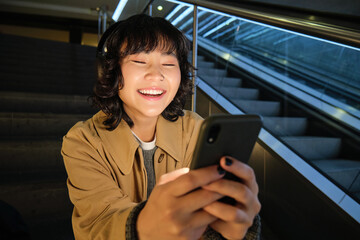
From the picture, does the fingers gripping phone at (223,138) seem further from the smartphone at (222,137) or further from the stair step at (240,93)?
the stair step at (240,93)

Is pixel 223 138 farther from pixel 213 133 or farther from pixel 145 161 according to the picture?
pixel 145 161

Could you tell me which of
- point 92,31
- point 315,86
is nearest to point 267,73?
point 315,86

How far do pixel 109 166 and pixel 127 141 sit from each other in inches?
4.5

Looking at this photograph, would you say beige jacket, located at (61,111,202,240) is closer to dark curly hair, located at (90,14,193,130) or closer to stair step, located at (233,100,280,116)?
dark curly hair, located at (90,14,193,130)

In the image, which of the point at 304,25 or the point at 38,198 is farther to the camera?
the point at 38,198

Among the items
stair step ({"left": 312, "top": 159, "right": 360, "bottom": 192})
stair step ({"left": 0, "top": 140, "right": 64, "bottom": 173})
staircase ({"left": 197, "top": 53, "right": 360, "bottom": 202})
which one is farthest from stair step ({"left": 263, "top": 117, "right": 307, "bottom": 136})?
stair step ({"left": 0, "top": 140, "right": 64, "bottom": 173})

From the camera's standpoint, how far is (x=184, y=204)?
446 millimetres

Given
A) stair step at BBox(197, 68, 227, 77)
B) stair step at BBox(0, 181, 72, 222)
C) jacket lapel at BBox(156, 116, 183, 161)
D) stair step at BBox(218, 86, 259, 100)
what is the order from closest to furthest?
jacket lapel at BBox(156, 116, 183, 161)
stair step at BBox(0, 181, 72, 222)
stair step at BBox(218, 86, 259, 100)
stair step at BBox(197, 68, 227, 77)

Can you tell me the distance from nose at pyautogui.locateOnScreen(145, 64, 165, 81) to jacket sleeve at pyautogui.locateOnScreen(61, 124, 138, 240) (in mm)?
297

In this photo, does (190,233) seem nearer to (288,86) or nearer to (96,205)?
(96,205)

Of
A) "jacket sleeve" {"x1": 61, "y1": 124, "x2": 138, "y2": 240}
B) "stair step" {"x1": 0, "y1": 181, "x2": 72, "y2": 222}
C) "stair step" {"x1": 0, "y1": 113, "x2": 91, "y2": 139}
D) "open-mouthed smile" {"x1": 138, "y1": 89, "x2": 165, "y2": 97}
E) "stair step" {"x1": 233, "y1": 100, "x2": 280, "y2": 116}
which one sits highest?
"open-mouthed smile" {"x1": 138, "y1": 89, "x2": 165, "y2": 97}

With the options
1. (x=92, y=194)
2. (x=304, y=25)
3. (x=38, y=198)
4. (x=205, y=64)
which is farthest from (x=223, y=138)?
(x=205, y=64)

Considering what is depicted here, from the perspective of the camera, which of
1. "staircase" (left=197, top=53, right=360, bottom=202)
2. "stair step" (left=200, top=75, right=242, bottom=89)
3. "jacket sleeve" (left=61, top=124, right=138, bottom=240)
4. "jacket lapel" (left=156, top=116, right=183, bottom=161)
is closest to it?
"jacket sleeve" (left=61, top=124, right=138, bottom=240)

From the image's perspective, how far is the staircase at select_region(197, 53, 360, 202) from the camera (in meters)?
1.61
